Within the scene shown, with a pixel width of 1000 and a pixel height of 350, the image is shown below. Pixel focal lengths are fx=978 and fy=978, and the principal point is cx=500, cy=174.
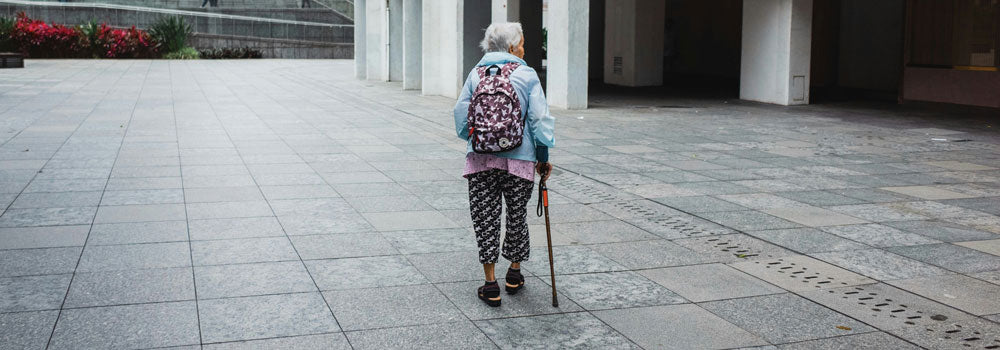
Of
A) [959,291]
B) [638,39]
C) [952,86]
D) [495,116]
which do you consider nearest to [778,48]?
[952,86]

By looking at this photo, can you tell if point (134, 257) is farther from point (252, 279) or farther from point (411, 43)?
point (411, 43)

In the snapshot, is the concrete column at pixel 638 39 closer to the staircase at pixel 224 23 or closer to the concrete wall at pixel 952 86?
the concrete wall at pixel 952 86

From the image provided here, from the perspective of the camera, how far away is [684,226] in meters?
7.19

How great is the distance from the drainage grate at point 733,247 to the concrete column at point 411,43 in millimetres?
17713

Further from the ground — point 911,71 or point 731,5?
point 731,5

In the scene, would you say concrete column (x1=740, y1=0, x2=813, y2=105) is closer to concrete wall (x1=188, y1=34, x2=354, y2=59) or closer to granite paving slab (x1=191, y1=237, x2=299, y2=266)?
granite paving slab (x1=191, y1=237, x2=299, y2=266)

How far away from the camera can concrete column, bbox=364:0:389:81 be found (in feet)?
89.7

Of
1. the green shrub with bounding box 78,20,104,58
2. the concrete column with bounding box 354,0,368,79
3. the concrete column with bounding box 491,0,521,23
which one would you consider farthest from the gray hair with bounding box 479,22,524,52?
the green shrub with bounding box 78,20,104,58

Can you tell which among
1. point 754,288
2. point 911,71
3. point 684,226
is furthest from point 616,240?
point 911,71

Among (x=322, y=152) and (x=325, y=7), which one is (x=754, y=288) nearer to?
(x=322, y=152)

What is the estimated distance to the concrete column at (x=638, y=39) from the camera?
24.7 meters

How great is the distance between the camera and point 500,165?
5.01 meters

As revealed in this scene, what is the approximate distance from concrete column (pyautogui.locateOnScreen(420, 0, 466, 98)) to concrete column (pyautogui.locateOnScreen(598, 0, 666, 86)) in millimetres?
5106

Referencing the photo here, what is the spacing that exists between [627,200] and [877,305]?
329 cm
